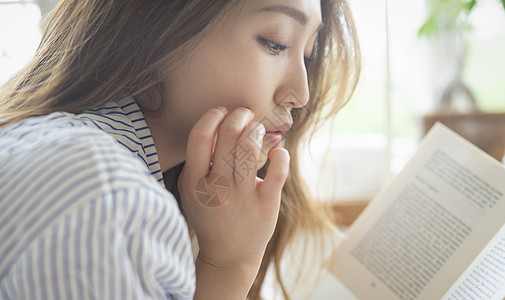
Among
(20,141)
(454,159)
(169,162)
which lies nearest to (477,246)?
(454,159)

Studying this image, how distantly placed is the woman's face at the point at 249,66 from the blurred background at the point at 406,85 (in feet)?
2.08

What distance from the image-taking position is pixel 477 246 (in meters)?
0.62

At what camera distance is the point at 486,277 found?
24.1 inches

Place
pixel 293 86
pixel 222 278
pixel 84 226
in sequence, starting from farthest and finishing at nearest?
pixel 293 86 < pixel 222 278 < pixel 84 226

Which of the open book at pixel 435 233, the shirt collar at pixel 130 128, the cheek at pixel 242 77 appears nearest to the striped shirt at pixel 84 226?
the shirt collar at pixel 130 128

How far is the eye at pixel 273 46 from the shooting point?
608 millimetres

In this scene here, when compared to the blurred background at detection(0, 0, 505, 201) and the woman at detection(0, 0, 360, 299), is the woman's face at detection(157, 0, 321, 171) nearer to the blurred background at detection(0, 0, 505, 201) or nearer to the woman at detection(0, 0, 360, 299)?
the woman at detection(0, 0, 360, 299)

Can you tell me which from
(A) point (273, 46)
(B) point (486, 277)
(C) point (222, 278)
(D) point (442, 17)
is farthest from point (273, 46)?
(D) point (442, 17)

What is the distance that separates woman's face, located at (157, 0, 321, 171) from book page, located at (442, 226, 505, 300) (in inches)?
12.4

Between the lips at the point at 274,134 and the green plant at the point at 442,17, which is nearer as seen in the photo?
the lips at the point at 274,134

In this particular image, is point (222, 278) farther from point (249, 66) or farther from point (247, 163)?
point (249, 66)

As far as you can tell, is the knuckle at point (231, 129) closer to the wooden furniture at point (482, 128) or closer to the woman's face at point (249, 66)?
the woman's face at point (249, 66)

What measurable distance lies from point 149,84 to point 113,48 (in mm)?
62

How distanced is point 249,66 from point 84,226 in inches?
12.6
